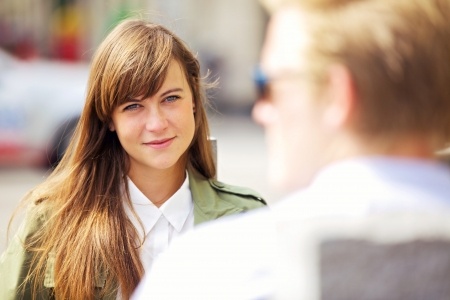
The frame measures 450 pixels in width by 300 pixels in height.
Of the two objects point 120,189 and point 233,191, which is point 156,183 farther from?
point 233,191

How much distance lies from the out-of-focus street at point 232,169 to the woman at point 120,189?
4181 mm

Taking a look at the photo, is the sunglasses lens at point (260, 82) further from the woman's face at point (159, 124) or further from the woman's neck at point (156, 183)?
the woman's neck at point (156, 183)

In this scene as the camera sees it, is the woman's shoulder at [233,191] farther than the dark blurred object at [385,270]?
Yes

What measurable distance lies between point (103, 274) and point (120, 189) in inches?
11.6

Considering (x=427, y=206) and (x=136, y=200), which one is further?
(x=136, y=200)

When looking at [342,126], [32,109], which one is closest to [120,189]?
[342,126]

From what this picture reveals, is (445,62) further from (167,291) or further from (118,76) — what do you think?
(118,76)

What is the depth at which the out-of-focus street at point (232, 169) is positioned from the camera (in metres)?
9.45

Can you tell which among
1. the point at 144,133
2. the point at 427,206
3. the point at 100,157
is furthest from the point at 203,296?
the point at 100,157

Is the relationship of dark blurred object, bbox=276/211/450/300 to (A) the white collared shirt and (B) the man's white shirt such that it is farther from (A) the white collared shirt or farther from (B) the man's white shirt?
(A) the white collared shirt

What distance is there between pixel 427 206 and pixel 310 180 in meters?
0.15

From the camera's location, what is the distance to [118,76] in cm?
256

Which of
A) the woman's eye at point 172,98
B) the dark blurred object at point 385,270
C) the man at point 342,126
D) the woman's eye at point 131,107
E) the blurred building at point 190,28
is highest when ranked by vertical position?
the man at point 342,126

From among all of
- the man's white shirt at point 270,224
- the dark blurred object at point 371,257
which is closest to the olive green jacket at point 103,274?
the man's white shirt at point 270,224
